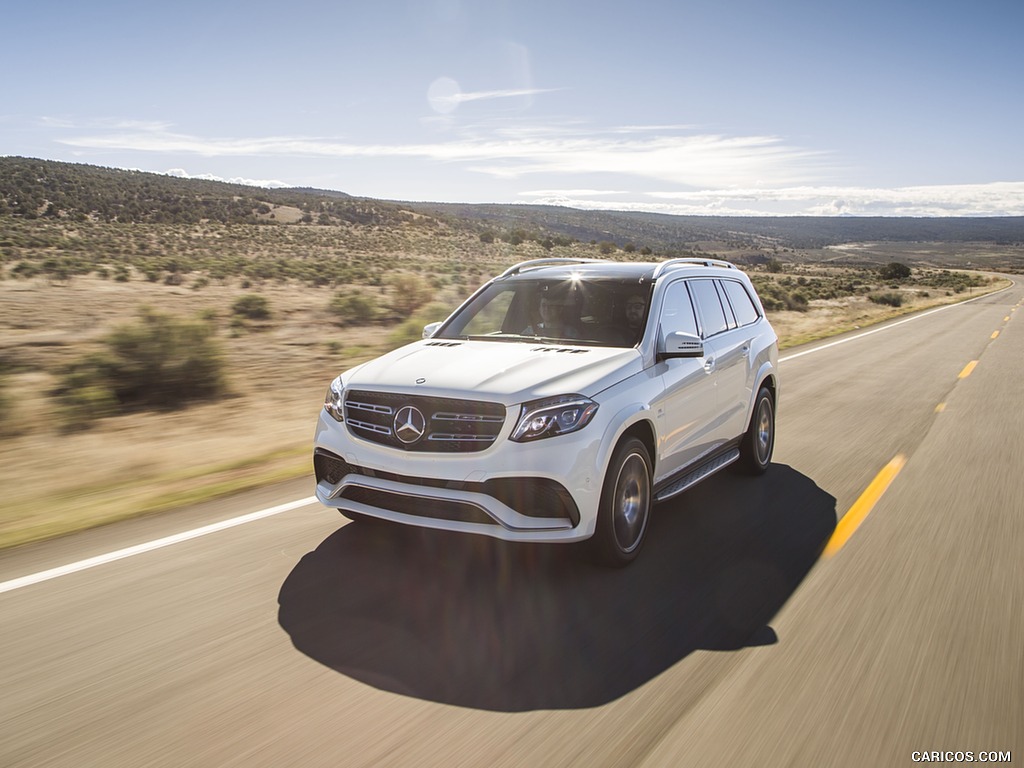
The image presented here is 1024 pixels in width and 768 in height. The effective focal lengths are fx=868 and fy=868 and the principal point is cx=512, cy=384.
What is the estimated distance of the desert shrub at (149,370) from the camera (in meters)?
10.3

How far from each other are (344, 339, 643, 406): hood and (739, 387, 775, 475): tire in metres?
2.45

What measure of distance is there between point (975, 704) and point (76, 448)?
787 cm

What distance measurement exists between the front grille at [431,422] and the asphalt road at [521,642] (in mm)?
760

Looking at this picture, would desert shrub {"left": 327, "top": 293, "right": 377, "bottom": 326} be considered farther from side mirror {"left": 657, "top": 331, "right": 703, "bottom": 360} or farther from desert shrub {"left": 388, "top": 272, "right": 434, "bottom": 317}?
side mirror {"left": 657, "top": 331, "right": 703, "bottom": 360}

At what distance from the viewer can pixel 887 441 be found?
9164 millimetres

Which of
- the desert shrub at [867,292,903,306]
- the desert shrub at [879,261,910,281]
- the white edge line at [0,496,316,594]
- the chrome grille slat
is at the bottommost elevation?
the desert shrub at [879,261,910,281]

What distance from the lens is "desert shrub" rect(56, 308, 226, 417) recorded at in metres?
10.3

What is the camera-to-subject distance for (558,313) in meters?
6.17

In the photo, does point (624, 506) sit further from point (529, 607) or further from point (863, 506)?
point (863, 506)

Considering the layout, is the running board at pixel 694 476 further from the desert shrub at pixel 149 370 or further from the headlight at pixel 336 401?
the desert shrub at pixel 149 370

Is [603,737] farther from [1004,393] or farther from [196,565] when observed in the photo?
[1004,393]

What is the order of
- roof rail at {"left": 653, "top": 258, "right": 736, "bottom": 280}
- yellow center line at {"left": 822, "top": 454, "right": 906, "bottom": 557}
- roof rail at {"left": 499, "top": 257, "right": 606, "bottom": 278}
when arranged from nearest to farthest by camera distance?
1. yellow center line at {"left": 822, "top": 454, "right": 906, "bottom": 557}
2. roof rail at {"left": 653, "top": 258, "right": 736, "bottom": 280}
3. roof rail at {"left": 499, "top": 257, "right": 606, "bottom": 278}

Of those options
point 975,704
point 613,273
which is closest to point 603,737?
point 975,704

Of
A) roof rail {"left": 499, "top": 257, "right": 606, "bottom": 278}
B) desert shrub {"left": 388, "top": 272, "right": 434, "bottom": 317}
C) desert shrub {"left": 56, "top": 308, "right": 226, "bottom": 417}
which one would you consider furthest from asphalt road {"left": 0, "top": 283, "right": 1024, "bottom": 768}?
desert shrub {"left": 388, "top": 272, "right": 434, "bottom": 317}
